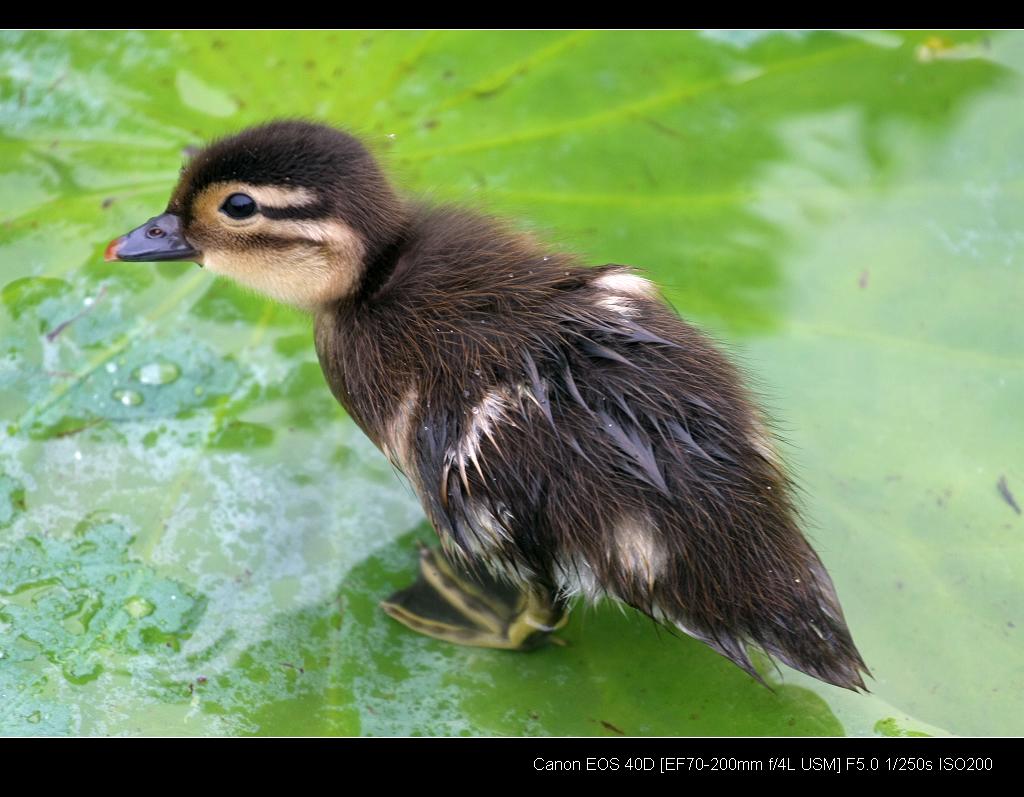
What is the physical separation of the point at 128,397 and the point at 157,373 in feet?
0.24

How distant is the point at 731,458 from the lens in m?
1.81

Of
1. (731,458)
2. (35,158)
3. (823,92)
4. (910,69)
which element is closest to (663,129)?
(823,92)

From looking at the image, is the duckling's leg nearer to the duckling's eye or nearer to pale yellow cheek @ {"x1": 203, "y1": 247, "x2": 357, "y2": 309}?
pale yellow cheek @ {"x1": 203, "y1": 247, "x2": 357, "y2": 309}

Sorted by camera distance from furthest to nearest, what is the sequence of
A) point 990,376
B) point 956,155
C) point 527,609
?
point 956,155 < point 990,376 < point 527,609

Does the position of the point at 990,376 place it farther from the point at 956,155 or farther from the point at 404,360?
the point at 404,360

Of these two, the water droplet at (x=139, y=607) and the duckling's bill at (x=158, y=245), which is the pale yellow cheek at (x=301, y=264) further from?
the water droplet at (x=139, y=607)

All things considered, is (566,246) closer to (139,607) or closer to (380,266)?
(380,266)

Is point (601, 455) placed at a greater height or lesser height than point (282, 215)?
lesser

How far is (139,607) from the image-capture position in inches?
79.7

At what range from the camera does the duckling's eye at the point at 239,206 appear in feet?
6.48

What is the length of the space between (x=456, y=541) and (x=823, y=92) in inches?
56.3

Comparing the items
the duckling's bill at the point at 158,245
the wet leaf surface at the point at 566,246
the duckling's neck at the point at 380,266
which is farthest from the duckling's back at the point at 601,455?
the duckling's bill at the point at 158,245

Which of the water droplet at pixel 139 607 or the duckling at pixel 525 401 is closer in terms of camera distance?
the duckling at pixel 525 401

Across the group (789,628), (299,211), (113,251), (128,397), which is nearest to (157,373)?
(128,397)
